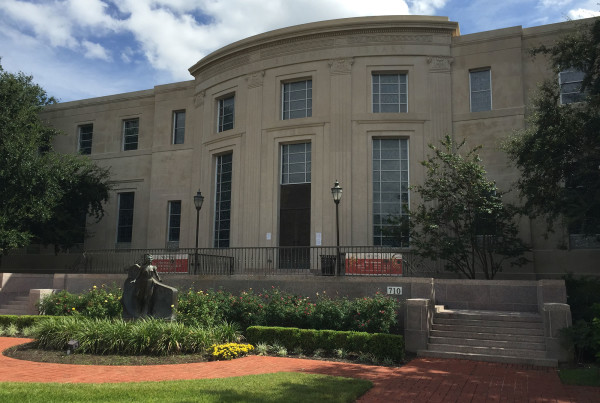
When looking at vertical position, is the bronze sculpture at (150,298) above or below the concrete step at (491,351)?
above

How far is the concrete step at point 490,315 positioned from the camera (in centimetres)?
1337

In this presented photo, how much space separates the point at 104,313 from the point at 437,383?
10576 millimetres

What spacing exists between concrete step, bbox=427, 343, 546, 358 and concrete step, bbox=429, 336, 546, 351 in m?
0.20

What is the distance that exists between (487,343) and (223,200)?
1552 centimetres

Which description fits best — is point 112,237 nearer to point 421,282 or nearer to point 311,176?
point 311,176

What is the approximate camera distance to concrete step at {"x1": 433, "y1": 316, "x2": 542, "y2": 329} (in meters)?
13.1

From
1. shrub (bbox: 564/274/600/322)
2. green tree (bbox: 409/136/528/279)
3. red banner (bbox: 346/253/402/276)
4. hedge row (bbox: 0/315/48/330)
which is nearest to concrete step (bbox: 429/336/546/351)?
shrub (bbox: 564/274/600/322)

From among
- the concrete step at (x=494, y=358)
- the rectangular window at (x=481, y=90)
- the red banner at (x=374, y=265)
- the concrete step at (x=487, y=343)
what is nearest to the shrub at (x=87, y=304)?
the red banner at (x=374, y=265)

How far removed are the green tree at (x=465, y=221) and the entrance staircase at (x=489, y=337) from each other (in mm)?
4394

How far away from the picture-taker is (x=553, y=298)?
43.4 feet

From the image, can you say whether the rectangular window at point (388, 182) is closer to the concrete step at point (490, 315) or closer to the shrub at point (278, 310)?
the shrub at point (278, 310)

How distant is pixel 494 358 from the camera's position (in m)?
11.9

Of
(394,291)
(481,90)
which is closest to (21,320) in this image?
(394,291)

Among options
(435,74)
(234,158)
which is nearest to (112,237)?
(234,158)
